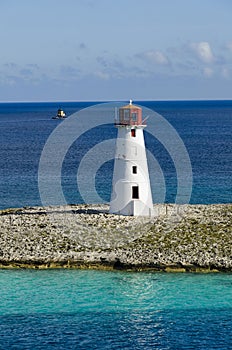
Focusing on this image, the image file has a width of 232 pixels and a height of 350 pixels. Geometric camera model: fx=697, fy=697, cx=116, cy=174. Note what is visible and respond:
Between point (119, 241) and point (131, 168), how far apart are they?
234 inches

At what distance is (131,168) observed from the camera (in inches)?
1612

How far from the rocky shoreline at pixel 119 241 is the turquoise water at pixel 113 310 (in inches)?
34.5

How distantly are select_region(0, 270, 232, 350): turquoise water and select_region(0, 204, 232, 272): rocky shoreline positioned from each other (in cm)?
88

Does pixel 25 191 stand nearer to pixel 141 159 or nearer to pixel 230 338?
pixel 141 159

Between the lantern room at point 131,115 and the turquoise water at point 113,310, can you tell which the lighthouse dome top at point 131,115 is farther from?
the turquoise water at point 113,310

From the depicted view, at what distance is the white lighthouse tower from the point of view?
4069 centimetres

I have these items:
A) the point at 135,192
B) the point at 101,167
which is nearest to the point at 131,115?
the point at 135,192

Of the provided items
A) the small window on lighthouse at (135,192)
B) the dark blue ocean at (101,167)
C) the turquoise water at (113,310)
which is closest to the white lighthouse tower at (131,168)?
the small window on lighthouse at (135,192)

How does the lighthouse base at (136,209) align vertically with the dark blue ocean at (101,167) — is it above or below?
below

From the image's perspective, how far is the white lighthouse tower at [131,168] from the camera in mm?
40688

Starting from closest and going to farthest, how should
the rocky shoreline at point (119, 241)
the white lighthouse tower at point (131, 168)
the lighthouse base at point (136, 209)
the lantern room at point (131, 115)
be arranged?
the rocky shoreline at point (119, 241)
the lantern room at point (131, 115)
the white lighthouse tower at point (131, 168)
the lighthouse base at point (136, 209)

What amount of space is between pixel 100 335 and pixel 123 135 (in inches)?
672

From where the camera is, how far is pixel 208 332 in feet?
86.7

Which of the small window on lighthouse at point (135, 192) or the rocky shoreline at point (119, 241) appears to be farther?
the small window on lighthouse at point (135, 192)
